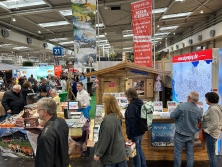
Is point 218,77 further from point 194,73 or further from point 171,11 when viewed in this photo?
point 171,11

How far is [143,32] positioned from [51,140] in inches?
167

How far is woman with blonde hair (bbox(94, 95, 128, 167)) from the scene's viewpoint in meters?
2.19

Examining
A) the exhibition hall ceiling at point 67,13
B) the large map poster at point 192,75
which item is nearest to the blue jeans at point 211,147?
the large map poster at point 192,75

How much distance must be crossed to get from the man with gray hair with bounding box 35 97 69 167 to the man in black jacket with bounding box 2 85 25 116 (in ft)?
11.1

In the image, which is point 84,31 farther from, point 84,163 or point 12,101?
point 84,163

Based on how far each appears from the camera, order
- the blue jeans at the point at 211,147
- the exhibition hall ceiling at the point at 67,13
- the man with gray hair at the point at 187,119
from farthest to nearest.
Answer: the exhibition hall ceiling at the point at 67,13
the blue jeans at the point at 211,147
the man with gray hair at the point at 187,119

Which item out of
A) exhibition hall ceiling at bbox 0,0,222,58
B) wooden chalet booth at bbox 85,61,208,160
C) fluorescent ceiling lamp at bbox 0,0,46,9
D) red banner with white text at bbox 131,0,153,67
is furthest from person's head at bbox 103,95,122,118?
fluorescent ceiling lamp at bbox 0,0,46,9

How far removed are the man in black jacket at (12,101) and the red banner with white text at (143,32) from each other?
10.6 ft

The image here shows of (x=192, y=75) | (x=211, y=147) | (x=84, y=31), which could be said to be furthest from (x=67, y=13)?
(x=211, y=147)

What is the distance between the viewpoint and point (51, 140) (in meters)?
1.67

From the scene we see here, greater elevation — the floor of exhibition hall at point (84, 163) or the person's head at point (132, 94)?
the person's head at point (132, 94)

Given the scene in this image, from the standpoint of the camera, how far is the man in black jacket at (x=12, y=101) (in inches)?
187

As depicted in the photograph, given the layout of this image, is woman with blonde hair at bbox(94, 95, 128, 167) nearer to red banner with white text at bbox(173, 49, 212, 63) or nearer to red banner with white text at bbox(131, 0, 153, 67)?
red banner with white text at bbox(173, 49, 212, 63)

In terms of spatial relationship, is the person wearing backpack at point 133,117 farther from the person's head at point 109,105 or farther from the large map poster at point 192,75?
the large map poster at point 192,75
